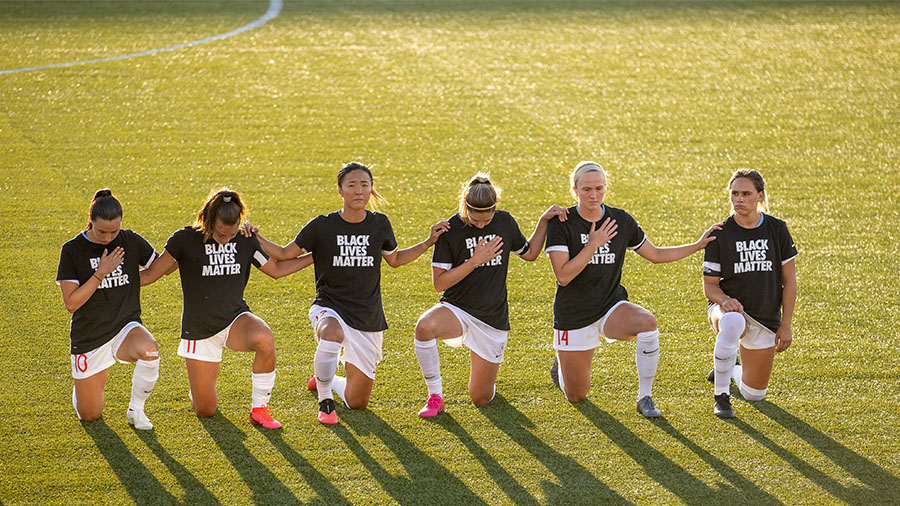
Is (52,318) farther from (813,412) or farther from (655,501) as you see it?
(813,412)

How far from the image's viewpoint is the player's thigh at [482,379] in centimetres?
625

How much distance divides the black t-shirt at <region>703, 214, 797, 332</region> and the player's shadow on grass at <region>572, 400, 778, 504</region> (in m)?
0.95

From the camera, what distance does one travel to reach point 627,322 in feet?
20.0

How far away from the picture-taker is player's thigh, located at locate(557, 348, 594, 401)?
246 inches

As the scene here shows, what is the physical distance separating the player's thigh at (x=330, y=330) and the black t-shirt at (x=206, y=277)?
1.75 ft

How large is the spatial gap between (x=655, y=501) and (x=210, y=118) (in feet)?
33.0

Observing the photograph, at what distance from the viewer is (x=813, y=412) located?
6121 mm

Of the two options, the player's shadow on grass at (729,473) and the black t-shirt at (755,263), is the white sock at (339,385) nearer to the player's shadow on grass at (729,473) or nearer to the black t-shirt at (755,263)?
the player's shadow on grass at (729,473)

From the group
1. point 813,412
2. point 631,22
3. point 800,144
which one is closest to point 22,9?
point 631,22

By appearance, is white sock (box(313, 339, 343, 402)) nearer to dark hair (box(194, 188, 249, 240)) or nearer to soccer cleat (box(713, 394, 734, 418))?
dark hair (box(194, 188, 249, 240))

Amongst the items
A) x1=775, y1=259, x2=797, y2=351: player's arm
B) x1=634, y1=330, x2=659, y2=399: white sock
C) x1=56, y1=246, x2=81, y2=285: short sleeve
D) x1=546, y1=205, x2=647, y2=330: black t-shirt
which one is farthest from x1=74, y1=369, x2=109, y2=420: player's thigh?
x1=775, y1=259, x2=797, y2=351: player's arm

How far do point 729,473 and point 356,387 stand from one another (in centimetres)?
227

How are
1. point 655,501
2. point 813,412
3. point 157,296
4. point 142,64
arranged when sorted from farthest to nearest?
1. point 142,64
2. point 157,296
3. point 813,412
4. point 655,501

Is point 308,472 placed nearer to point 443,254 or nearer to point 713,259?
point 443,254
